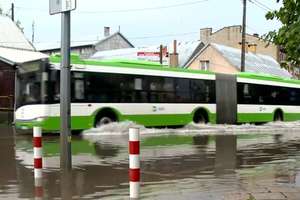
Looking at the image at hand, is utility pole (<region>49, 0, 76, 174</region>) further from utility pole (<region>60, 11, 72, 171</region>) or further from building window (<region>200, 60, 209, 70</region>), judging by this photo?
building window (<region>200, 60, 209, 70</region>)

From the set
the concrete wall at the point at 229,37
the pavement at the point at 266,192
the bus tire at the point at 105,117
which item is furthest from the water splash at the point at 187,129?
the concrete wall at the point at 229,37

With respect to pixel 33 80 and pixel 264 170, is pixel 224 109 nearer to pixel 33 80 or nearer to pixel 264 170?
pixel 33 80

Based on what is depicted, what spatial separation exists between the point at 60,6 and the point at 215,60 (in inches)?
2170

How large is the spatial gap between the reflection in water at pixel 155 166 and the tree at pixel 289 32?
2.97m

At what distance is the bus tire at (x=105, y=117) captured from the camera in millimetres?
22475

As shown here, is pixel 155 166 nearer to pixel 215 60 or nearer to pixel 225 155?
pixel 225 155

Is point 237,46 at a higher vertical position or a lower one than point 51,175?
higher

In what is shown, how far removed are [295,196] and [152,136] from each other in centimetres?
1328

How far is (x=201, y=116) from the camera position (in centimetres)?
2748

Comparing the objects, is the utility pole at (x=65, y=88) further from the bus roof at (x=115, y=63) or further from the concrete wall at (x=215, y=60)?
the concrete wall at (x=215, y=60)

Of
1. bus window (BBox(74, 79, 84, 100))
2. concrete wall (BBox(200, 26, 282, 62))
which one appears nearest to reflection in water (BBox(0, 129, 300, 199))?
bus window (BBox(74, 79, 84, 100))

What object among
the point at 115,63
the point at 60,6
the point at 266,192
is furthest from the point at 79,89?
the point at 266,192

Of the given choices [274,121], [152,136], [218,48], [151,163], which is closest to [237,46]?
[218,48]

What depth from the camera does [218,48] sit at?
6531 centimetres
